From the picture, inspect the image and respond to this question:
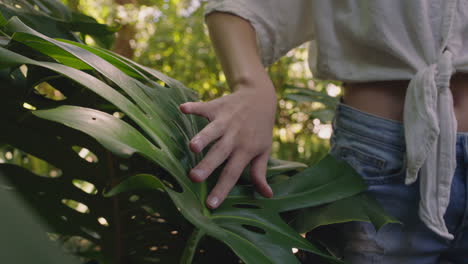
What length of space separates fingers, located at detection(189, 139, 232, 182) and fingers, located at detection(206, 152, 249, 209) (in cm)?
2

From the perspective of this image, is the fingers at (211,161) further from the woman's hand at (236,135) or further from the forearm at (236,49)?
the forearm at (236,49)

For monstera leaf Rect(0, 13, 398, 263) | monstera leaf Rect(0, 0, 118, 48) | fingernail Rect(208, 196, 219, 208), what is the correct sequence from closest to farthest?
1. monstera leaf Rect(0, 13, 398, 263)
2. fingernail Rect(208, 196, 219, 208)
3. monstera leaf Rect(0, 0, 118, 48)

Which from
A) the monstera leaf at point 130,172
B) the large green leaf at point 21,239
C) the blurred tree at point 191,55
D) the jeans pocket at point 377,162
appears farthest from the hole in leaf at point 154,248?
the blurred tree at point 191,55

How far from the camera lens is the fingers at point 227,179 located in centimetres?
45

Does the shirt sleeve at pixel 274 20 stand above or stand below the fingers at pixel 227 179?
above

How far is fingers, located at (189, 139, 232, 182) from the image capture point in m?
0.42

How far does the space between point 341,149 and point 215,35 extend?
28cm

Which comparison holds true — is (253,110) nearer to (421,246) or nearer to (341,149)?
(341,149)

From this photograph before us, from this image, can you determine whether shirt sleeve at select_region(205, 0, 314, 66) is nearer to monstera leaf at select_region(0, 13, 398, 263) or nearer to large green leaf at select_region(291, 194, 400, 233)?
monstera leaf at select_region(0, 13, 398, 263)

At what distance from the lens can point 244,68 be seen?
1.90 feet

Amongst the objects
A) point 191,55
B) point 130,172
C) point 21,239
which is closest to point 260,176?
point 130,172

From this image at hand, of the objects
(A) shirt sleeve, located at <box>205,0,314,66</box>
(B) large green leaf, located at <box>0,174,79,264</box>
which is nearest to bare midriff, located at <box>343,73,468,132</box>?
(A) shirt sleeve, located at <box>205,0,314,66</box>

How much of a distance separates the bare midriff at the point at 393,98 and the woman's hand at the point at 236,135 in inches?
7.1

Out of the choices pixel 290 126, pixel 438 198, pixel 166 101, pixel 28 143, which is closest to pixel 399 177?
pixel 438 198
